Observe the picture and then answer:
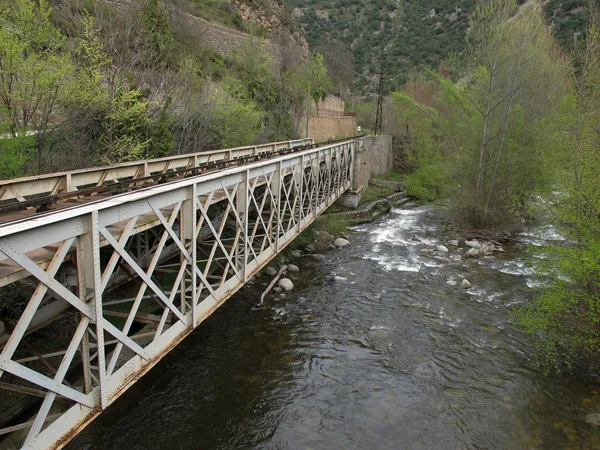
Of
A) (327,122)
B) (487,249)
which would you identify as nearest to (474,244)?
(487,249)

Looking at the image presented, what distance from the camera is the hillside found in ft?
272

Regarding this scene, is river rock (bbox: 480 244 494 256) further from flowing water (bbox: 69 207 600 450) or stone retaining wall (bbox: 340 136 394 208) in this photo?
stone retaining wall (bbox: 340 136 394 208)

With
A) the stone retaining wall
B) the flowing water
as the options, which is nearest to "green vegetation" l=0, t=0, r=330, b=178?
the flowing water

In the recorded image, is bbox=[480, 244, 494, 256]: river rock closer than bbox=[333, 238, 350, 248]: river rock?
Yes

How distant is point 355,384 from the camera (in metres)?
9.51

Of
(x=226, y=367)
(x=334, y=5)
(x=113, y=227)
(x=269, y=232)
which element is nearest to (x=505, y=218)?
(x=269, y=232)

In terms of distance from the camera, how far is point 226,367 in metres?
9.85

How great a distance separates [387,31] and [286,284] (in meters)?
98.2

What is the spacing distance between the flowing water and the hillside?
6757 centimetres

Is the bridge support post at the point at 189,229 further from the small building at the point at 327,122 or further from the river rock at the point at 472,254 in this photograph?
the small building at the point at 327,122

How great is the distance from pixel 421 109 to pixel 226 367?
1033 inches

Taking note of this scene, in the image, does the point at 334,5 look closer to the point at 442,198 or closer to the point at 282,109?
the point at 282,109

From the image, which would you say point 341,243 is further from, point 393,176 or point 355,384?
point 393,176

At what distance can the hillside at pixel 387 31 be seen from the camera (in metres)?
82.8
